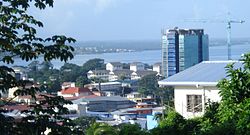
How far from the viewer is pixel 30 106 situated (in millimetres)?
4133

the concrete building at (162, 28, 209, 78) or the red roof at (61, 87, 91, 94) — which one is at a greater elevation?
the concrete building at (162, 28, 209, 78)

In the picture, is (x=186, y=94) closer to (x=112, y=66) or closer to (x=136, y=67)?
(x=112, y=66)

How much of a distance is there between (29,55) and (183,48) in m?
57.6

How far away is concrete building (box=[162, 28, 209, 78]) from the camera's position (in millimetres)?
60125

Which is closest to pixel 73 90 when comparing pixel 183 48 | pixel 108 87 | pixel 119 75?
pixel 108 87

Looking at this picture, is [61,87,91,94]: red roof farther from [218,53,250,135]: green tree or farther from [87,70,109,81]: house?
[218,53,250,135]: green tree

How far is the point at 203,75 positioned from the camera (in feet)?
36.8

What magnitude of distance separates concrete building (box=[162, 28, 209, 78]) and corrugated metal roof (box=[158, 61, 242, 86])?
46936 millimetres

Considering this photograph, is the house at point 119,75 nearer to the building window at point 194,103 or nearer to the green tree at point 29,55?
the building window at point 194,103

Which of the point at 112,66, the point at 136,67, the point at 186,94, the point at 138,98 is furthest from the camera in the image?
the point at 136,67

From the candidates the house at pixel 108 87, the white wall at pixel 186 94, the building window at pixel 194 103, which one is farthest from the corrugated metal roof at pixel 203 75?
the house at pixel 108 87

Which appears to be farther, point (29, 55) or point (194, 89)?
point (194, 89)

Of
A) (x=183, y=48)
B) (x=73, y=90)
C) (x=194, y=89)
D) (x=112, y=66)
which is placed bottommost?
(x=112, y=66)

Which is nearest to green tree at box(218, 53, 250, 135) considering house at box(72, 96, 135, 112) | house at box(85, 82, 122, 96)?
house at box(72, 96, 135, 112)
